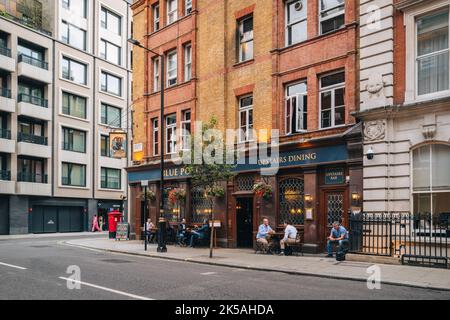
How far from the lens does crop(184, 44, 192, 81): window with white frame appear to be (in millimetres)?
24703

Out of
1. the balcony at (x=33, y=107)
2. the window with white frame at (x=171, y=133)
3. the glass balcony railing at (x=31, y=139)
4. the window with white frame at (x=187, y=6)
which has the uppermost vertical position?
the window with white frame at (x=187, y=6)

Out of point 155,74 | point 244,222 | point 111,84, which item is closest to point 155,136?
point 155,74

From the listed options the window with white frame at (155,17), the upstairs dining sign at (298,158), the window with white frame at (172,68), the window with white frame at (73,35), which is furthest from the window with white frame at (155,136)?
the window with white frame at (73,35)

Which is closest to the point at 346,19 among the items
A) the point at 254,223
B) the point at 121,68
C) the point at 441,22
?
the point at 441,22

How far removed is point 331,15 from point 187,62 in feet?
30.3

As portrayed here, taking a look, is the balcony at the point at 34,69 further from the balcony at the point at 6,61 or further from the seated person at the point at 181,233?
the seated person at the point at 181,233

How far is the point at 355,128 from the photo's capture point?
1628 cm

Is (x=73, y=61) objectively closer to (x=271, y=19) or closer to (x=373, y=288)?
(x=271, y=19)

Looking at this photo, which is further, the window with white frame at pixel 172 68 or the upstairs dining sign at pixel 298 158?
the window with white frame at pixel 172 68

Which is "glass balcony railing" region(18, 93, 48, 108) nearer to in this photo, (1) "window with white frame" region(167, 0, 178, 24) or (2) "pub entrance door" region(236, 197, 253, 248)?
(1) "window with white frame" region(167, 0, 178, 24)

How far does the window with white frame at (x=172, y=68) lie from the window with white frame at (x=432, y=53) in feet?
45.8

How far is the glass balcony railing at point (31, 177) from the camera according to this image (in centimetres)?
3900

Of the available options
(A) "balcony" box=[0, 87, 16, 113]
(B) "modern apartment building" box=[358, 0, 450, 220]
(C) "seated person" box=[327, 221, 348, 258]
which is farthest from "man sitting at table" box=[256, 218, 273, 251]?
(A) "balcony" box=[0, 87, 16, 113]

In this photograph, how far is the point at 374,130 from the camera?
15.7 m
